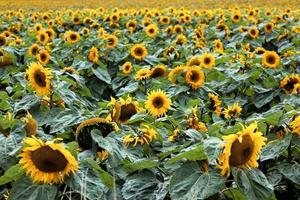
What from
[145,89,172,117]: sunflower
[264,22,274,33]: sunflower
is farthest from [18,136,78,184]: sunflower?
[264,22,274,33]: sunflower

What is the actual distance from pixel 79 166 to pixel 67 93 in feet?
4.50

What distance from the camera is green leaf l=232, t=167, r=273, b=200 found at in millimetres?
1935

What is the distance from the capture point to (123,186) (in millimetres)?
2180

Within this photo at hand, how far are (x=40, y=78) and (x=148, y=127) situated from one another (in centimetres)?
103

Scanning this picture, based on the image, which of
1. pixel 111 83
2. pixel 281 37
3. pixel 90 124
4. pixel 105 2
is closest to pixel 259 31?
pixel 281 37

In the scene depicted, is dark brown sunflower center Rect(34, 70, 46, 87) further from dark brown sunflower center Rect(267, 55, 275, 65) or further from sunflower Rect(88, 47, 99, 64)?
dark brown sunflower center Rect(267, 55, 275, 65)

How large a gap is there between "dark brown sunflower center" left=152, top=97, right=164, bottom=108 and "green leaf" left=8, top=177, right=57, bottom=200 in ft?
5.30

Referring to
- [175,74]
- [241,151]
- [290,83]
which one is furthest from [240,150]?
[290,83]

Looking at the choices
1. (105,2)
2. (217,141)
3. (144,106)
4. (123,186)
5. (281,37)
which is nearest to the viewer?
(217,141)

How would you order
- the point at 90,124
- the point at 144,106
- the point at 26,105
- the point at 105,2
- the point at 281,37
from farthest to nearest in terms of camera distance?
1. the point at 105,2
2. the point at 281,37
3. the point at 144,106
4. the point at 26,105
5. the point at 90,124

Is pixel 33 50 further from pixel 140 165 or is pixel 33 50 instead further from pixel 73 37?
pixel 140 165

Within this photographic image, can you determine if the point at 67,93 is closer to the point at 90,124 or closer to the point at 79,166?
the point at 90,124

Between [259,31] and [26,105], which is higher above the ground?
[26,105]

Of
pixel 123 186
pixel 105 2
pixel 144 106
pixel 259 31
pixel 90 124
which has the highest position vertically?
pixel 90 124
